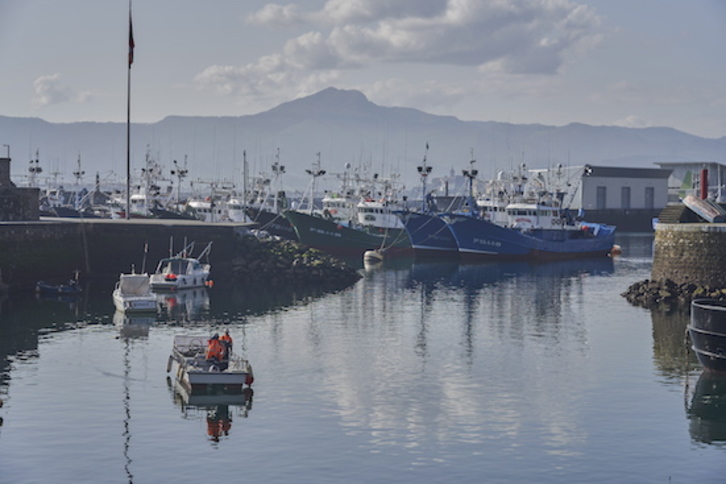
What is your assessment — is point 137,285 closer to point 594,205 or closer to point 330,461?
point 330,461

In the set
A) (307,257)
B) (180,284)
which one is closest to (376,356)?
(180,284)

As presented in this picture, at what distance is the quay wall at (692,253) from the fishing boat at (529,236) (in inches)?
1286

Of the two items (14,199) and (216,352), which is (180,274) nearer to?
(14,199)

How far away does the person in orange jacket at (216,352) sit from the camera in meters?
35.1

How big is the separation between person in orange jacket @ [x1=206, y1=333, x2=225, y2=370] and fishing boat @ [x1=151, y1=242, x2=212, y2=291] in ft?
98.0

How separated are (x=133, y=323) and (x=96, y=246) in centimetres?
2017

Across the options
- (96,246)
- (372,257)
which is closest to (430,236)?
(372,257)

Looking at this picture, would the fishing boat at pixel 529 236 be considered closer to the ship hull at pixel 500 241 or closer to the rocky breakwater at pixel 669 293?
the ship hull at pixel 500 241

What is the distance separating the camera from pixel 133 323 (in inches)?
2018

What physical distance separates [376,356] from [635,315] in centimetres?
1992

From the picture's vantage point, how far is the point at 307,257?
74.4 m

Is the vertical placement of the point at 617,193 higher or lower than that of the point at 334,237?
higher

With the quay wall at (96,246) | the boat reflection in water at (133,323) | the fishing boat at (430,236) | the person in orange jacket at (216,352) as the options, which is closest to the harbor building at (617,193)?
the fishing boat at (430,236)

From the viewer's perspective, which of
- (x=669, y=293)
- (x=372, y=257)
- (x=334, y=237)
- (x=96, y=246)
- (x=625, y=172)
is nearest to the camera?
(x=669, y=293)
